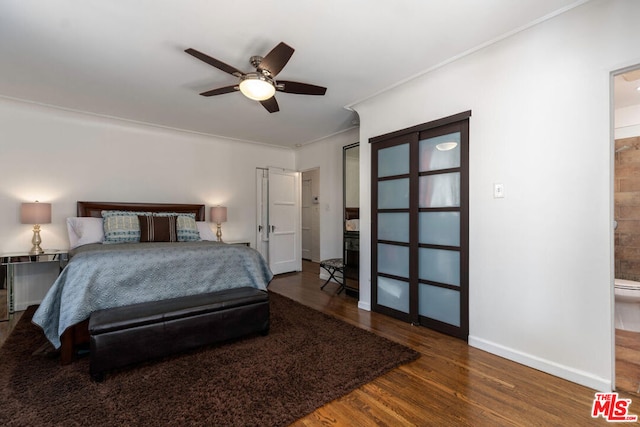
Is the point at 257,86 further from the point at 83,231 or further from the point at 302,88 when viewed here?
the point at 83,231

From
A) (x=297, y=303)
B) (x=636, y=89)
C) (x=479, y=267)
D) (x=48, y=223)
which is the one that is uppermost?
(x=636, y=89)

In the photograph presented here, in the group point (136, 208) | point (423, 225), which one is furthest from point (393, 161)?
point (136, 208)

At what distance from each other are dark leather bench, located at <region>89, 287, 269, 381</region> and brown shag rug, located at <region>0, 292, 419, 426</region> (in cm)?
11

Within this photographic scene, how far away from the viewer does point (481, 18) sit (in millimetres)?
2061

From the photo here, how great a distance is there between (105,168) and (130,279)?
2525mm

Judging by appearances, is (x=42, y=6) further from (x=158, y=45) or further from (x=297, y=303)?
(x=297, y=303)

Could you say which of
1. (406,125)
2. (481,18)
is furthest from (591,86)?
(406,125)

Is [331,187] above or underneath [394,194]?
above

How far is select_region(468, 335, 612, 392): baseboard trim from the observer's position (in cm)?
187

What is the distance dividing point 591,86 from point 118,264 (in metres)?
3.63

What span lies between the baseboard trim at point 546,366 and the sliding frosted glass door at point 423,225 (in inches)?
7.7

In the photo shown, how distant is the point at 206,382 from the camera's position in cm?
196

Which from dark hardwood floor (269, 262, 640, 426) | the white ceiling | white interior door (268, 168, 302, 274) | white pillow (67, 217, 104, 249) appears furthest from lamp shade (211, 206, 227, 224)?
dark hardwood floor (269, 262, 640, 426)

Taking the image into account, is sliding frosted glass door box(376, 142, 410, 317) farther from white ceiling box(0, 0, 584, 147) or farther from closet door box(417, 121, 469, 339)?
white ceiling box(0, 0, 584, 147)
